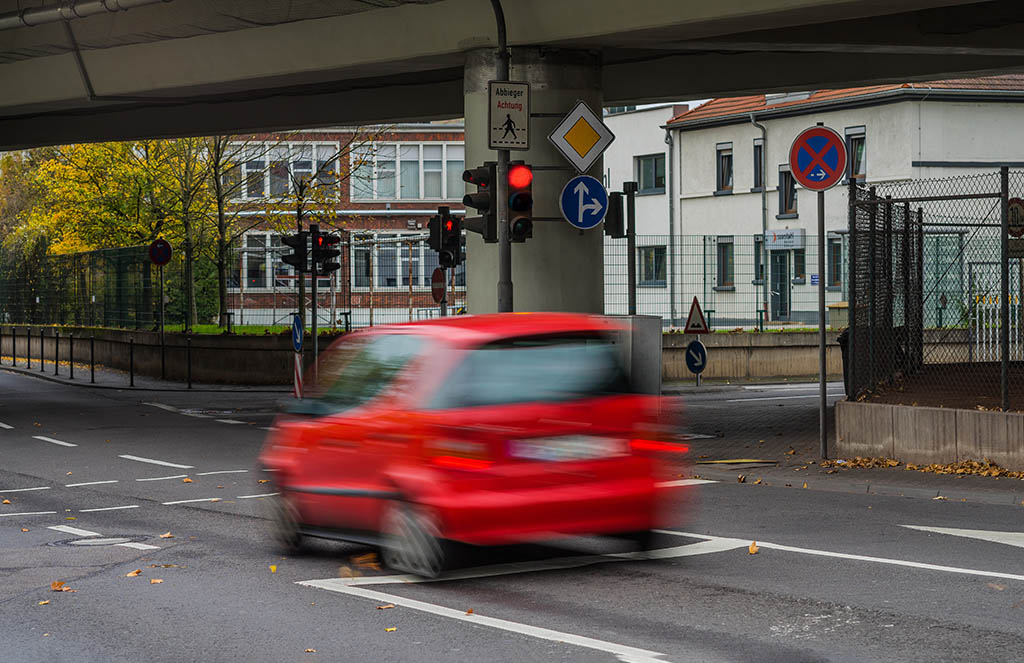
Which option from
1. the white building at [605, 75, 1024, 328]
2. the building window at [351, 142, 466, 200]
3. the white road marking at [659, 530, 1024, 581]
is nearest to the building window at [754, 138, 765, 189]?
the white building at [605, 75, 1024, 328]

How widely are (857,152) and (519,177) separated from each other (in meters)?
35.9

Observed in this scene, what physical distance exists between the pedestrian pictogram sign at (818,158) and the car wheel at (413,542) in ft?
24.9

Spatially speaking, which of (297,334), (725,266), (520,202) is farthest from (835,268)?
(520,202)

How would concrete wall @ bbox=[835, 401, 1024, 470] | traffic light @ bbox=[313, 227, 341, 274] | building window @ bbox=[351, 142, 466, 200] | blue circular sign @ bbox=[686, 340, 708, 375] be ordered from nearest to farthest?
concrete wall @ bbox=[835, 401, 1024, 470] → blue circular sign @ bbox=[686, 340, 708, 375] → traffic light @ bbox=[313, 227, 341, 274] → building window @ bbox=[351, 142, 466, 200]

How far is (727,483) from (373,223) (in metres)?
57.5

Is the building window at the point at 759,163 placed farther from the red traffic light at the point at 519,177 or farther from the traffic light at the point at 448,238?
the red traffic light at the point at 519,177

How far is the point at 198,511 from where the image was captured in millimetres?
12711

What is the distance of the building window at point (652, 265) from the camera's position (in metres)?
32.7

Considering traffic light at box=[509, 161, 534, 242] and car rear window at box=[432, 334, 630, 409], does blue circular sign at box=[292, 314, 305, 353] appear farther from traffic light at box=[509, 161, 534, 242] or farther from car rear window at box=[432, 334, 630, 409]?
car rear window at box=[432, 334, 630, 409]

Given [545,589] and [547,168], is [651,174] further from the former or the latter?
[545,589]

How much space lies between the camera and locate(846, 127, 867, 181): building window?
5066 centimetres

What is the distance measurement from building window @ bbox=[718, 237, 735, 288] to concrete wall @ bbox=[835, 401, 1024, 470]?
55.1 feet

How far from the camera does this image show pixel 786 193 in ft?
177

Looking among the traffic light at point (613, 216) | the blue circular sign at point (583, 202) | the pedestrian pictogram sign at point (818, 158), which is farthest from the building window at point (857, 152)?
the pedestrian pictogram sign at point (818, 158)
